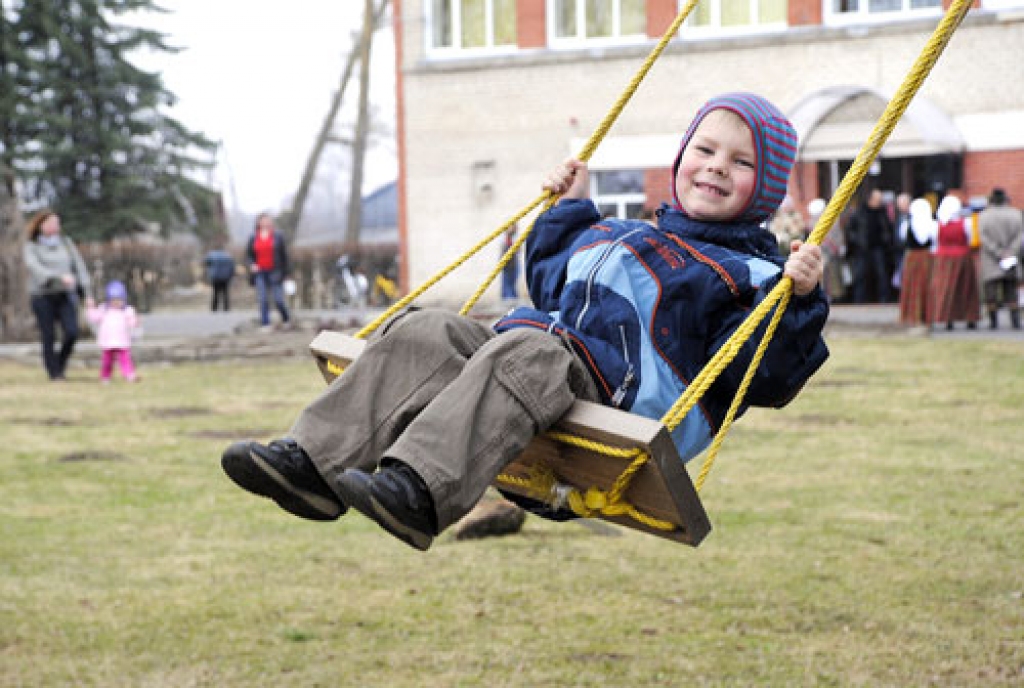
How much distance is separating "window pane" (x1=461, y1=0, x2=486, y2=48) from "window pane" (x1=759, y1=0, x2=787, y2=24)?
16.5 ft

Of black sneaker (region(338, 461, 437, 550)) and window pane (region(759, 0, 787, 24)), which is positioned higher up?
window pane (region(759, 0, 787, 24))

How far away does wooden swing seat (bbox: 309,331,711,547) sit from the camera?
3508mm

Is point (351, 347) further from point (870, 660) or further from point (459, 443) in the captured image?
point (870, 660)

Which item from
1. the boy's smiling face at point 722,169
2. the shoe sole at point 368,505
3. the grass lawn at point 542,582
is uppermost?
the boy's smiling face at point 722,169

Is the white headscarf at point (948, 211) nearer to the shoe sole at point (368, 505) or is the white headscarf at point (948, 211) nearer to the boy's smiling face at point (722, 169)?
the boy's smiling face at point (722, 169)

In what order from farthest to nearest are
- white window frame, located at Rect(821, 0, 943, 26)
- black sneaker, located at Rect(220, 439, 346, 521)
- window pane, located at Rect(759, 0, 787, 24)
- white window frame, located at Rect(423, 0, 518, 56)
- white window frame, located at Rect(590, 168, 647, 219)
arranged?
white window frame, located at Rect(423, 0, 518, 56) < white window frame, located at Rect(590, 168, 647, 219) < window pane, located at Rect(759, 0, 787, 24) < white window frame, located at Rect(821, 0, 943, 26) < black sneaker, located at Rect(220, 439, 346, 521)

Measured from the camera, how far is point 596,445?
3.62m

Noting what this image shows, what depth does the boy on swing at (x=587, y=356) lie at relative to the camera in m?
3.64

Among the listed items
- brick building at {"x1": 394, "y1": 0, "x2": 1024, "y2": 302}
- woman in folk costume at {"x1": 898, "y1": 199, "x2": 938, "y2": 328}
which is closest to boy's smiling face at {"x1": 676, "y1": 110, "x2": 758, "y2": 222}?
woman in folk costume at {"x1": 898, "y1": 199, "x2": 938, "y2": 328}

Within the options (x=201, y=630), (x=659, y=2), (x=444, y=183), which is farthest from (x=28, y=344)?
(x=201, y=630)

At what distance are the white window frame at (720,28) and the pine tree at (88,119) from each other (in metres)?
15.2

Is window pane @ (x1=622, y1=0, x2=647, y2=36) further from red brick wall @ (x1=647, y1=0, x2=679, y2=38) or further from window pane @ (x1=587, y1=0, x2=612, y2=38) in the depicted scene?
window pane @ (x1=587, y1=0, x2=612, y2=38)

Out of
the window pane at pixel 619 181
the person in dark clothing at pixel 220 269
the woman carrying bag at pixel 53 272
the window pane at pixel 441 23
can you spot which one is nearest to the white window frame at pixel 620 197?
the window pane at pixel 619 181

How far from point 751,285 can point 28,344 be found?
19537 millimetres
